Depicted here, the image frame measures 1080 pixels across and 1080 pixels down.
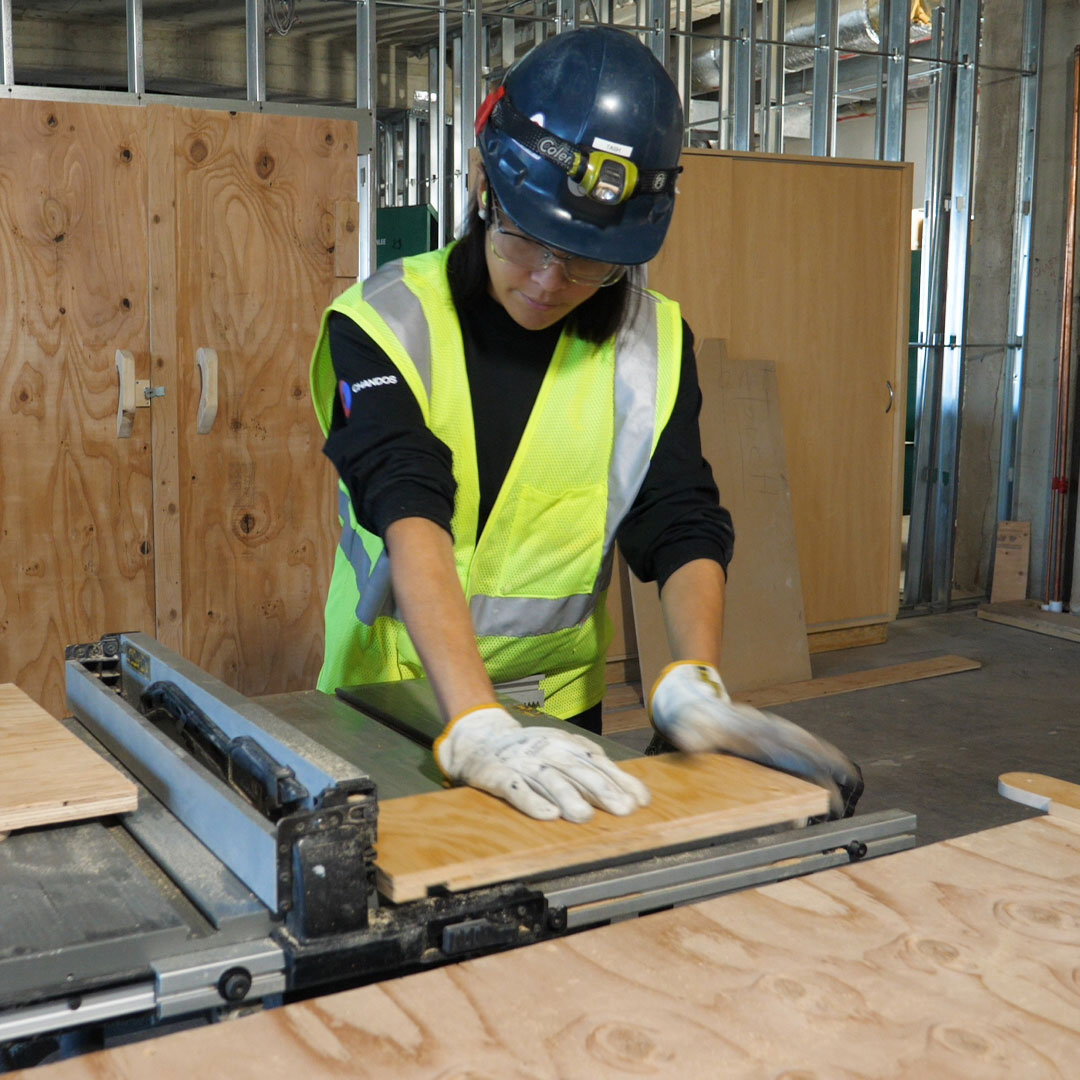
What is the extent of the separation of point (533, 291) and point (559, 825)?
2.60ft

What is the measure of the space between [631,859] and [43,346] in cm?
338

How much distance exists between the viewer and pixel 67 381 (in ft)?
13.3

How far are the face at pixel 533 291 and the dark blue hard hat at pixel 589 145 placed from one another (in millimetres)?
99

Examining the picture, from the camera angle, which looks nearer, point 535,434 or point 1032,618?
point 535,434

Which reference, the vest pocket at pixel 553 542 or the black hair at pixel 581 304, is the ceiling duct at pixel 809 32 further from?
the vest pocket at pixel 553 542

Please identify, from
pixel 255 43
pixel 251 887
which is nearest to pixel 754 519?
pixel 255 43

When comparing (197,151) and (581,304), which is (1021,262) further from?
(581,304)

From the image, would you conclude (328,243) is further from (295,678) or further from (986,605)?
(986,605)

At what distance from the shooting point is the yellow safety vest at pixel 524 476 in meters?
1.80

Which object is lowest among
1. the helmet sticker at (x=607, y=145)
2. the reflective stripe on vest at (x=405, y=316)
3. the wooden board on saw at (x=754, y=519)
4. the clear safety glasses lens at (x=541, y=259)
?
the wooden board on saw at (x=754, y=519)

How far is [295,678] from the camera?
455 cm

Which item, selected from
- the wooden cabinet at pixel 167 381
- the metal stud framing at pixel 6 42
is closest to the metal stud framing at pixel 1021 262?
the wooden cabinet at pixel 167 381

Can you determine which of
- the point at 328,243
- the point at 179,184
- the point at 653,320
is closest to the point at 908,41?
the point at 328,243

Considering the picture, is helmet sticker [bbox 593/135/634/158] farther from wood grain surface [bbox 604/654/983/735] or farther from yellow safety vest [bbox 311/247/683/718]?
wood grain surface [bbox 604/654/983/735]
